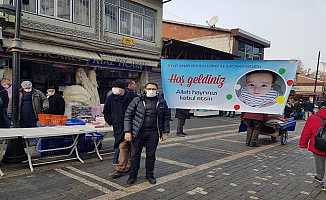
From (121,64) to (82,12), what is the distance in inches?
123

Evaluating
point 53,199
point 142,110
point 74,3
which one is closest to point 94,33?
point 74,3

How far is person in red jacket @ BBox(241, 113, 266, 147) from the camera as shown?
10.4m

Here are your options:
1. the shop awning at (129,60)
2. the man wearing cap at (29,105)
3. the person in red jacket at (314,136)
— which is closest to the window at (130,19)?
the shop awning at (129,60)

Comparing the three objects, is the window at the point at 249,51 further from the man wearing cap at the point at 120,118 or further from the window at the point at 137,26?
the man wearing cap at the point at 120,118

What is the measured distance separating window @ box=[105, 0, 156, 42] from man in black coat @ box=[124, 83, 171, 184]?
414 inches

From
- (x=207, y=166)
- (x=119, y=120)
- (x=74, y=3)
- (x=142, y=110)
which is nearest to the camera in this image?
(x=142, y=110)

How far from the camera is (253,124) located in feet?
34.4

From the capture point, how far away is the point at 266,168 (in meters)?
7.53

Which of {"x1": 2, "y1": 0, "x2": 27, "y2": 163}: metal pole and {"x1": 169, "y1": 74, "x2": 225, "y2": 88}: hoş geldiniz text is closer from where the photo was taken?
{"x1": 2, "y1": 0, "x2": 27, "y2": 163}: metal pole

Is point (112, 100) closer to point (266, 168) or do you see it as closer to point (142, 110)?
point (142, 110)

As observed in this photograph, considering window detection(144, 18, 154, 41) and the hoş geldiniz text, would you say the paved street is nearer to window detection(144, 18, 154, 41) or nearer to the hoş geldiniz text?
the hoş geldiniz text

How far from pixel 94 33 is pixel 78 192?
10.7 m

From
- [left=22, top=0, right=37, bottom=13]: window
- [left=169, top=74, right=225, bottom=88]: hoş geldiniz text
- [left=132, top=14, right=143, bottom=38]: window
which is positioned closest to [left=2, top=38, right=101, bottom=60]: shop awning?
[left=22, top=0, right=37, bottom=13]: window

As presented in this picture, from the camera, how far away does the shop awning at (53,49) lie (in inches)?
445
